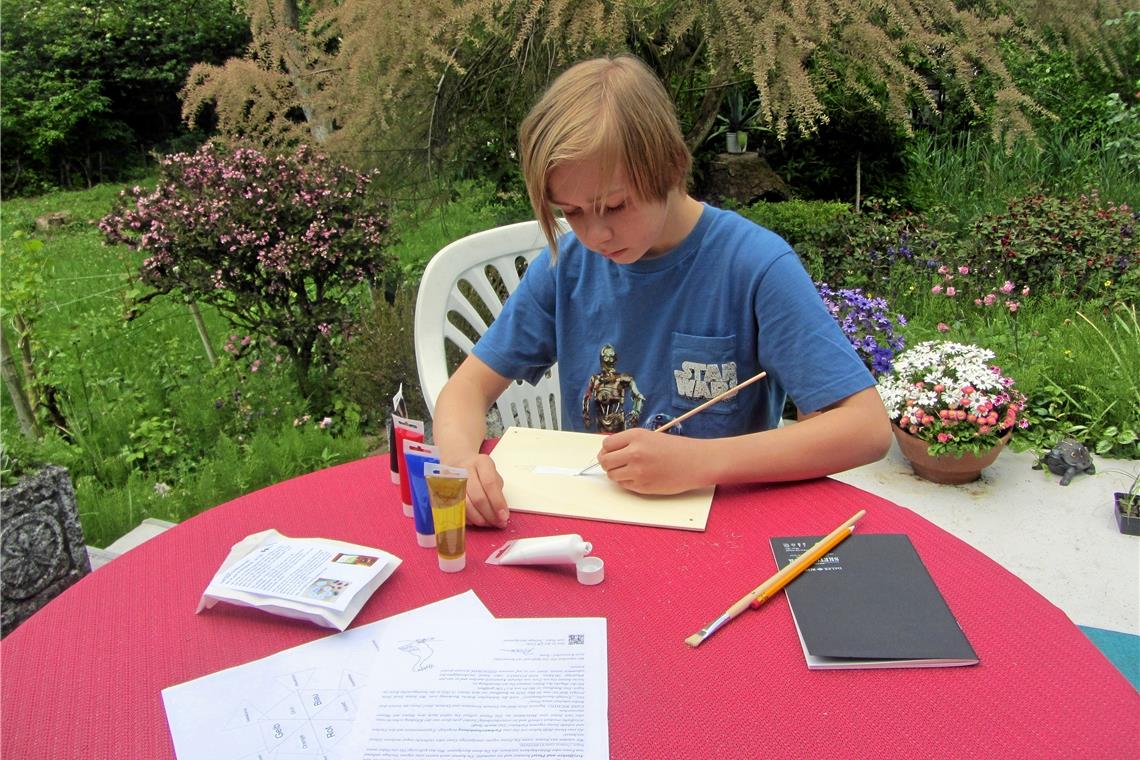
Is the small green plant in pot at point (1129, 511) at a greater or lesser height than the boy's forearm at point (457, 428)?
lesser

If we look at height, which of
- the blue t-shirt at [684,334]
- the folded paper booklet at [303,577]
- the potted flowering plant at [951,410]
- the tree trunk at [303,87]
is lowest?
the potted flowering plant at [951,410]

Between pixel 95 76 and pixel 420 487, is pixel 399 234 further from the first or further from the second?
pixel 95 76

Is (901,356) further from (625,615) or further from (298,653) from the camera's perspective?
(298,653)

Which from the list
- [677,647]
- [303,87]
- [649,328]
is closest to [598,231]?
[649,328]

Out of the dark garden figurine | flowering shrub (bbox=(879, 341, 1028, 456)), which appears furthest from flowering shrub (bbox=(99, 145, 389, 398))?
the dark garden figurine

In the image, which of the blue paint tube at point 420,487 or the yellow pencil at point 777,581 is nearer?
the yellow pencil at point 777,581

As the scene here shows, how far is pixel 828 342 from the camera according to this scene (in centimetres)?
129

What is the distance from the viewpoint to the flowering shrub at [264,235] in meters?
3.16

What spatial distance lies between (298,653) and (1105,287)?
3.97 m

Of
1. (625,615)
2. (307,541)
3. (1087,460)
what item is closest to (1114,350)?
(1087,460)

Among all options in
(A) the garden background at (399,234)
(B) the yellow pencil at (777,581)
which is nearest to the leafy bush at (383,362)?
(A) the garden background at (399,234)

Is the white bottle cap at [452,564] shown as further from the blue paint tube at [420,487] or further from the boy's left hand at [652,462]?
the boy's left hand at [652,462]

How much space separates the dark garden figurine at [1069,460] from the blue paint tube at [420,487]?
2.34 m

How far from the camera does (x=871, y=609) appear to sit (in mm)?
931
